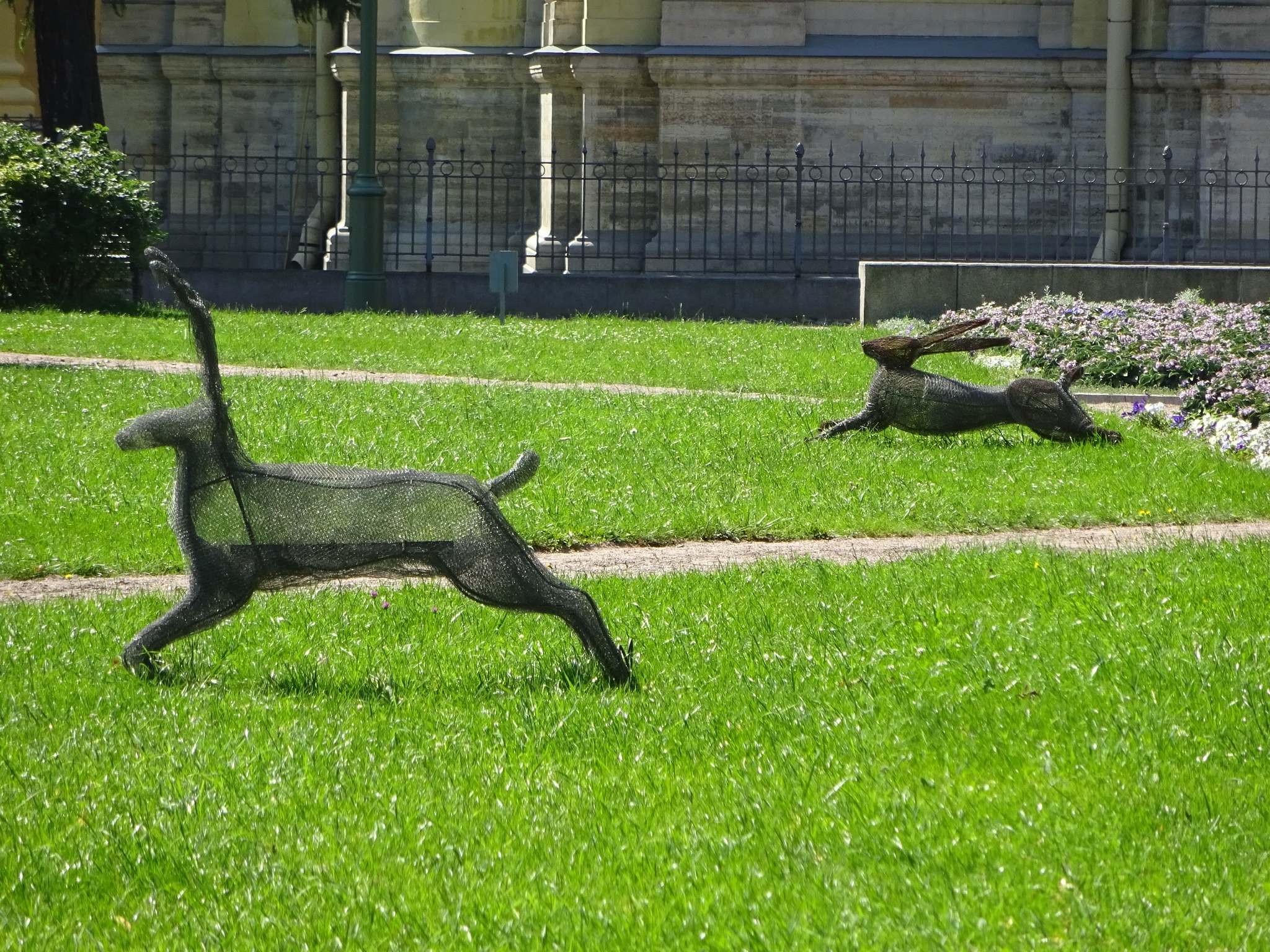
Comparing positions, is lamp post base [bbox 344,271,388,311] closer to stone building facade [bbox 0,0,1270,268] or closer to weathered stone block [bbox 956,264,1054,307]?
stone building facade [bbox 0,0,1270,268]

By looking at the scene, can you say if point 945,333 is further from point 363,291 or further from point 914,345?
point 363,291

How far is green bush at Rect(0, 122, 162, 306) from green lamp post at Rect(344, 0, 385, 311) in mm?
2050

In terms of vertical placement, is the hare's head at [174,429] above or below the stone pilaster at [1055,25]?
below

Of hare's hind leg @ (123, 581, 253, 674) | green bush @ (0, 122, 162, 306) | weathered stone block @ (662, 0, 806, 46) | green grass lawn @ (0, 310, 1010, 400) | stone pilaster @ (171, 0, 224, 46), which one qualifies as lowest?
hare's hind leg @ (123, 581, 253, 674)

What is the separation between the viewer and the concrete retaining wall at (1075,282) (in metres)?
16.3

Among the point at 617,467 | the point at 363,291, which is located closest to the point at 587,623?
the point at 617,467

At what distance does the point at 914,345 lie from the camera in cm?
971

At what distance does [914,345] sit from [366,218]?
32.0 ft

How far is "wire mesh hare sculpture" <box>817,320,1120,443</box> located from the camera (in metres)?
9.67

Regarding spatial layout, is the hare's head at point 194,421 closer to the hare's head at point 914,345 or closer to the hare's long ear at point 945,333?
the hare's head at point 914,345

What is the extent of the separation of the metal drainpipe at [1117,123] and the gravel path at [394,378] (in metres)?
7.98

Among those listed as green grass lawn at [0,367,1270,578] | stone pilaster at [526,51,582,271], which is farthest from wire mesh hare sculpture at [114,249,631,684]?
stone pilaster at [526,51,582,271]

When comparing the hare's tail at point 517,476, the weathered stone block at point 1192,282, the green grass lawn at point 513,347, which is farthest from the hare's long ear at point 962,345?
the weathered stone block at point 1192,282

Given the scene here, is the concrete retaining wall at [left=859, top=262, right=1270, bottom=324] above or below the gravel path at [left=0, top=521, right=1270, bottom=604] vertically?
above
